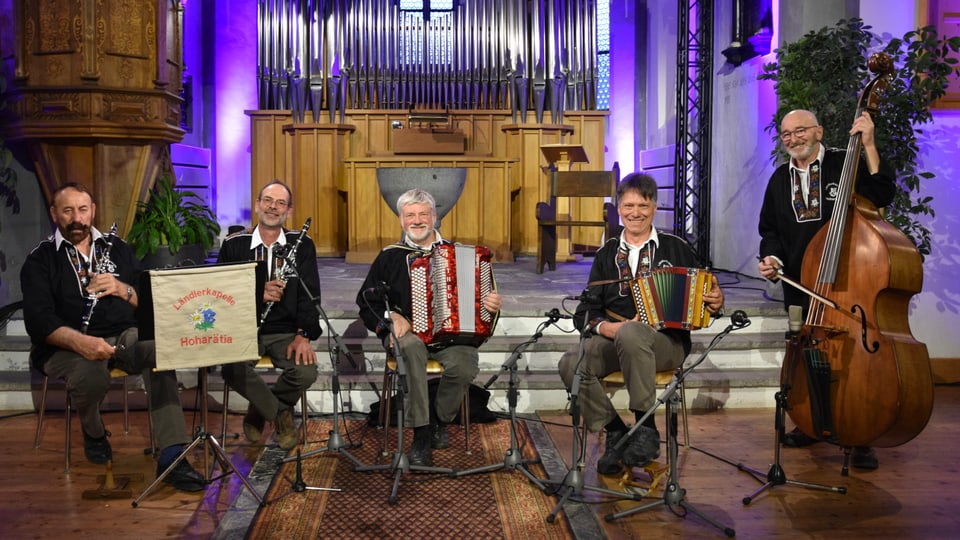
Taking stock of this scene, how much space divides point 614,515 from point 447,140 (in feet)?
25.0

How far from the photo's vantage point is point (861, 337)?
385 cm

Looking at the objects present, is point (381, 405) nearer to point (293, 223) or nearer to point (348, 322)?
point (348, 322)

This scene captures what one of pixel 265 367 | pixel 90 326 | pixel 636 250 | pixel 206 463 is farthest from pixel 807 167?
pixel 90 326

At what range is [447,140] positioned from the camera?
1075 cm

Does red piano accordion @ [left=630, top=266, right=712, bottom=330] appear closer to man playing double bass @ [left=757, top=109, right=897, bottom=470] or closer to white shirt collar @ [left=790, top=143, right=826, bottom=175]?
man playing double bass @ [left=757, top=109, right=897, bottom=470]

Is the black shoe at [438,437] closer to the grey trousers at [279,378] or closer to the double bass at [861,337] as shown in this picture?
the grey trousers at [279,378]

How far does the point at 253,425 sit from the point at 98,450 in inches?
29.6

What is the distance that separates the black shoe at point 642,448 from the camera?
4.16m

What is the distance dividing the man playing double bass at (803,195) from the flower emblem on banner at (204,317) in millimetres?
2481

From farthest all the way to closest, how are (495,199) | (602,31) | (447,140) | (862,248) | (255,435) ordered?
(602,31) < (447,140) < (495,199) < (255,435) < (862,248)

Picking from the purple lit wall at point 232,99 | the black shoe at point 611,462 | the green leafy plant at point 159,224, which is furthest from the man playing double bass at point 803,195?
the purple lit wall at point 232,99

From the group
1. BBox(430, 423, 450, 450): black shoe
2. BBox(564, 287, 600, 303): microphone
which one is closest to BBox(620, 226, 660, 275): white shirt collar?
BBox(564, 287, 600, 303): microphone

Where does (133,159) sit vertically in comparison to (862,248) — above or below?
above

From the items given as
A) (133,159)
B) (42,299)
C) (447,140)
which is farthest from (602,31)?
(42,299)
